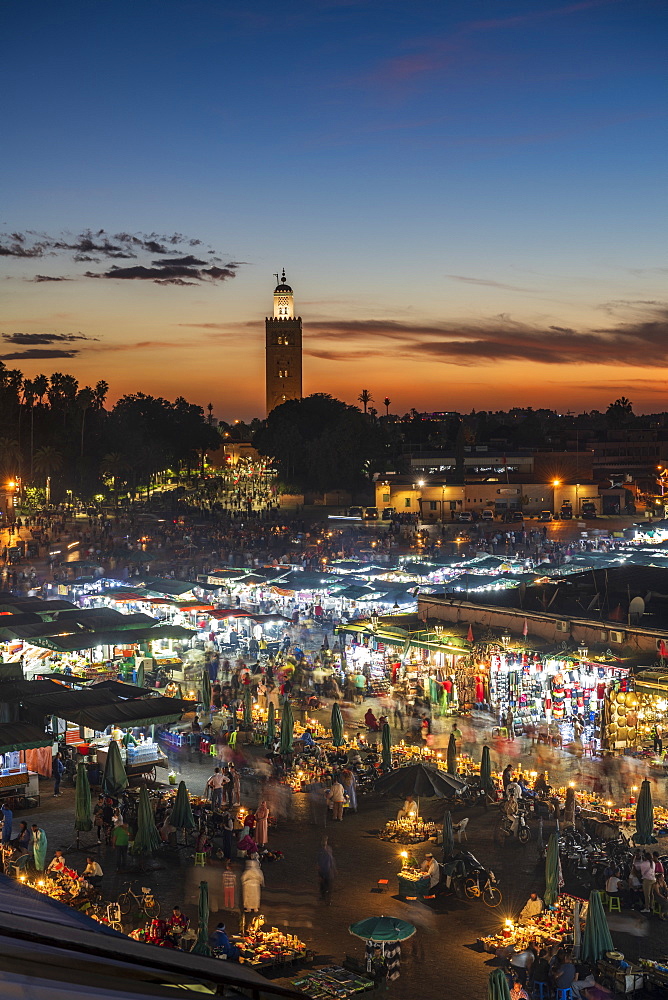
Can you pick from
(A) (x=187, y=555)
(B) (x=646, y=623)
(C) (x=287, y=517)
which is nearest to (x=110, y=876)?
(B) (x=646, y=623)

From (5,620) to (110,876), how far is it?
1447 centimetres

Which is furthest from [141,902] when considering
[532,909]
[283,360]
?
[283,360]

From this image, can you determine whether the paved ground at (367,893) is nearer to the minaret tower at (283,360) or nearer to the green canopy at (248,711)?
the green canopy at (248,711)

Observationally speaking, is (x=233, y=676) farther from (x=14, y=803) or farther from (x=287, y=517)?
(x=287, y=517)

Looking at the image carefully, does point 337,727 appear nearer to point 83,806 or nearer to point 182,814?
point 182,814

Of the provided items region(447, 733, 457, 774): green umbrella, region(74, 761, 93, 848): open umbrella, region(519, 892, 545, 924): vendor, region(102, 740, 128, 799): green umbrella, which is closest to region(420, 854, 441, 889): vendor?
region(519, 892, 545, 924): vendor

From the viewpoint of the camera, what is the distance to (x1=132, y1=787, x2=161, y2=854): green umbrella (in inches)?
562

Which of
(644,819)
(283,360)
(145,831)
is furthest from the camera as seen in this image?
(283,360)

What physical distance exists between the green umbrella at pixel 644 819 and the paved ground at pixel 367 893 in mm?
1447

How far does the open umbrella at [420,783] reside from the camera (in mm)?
15539

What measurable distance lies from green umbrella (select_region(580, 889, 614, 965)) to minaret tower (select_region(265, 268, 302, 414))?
12999 centimetres

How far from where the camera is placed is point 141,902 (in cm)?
1232

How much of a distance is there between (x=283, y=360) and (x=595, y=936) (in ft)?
436

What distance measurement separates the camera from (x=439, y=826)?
1552 cm
